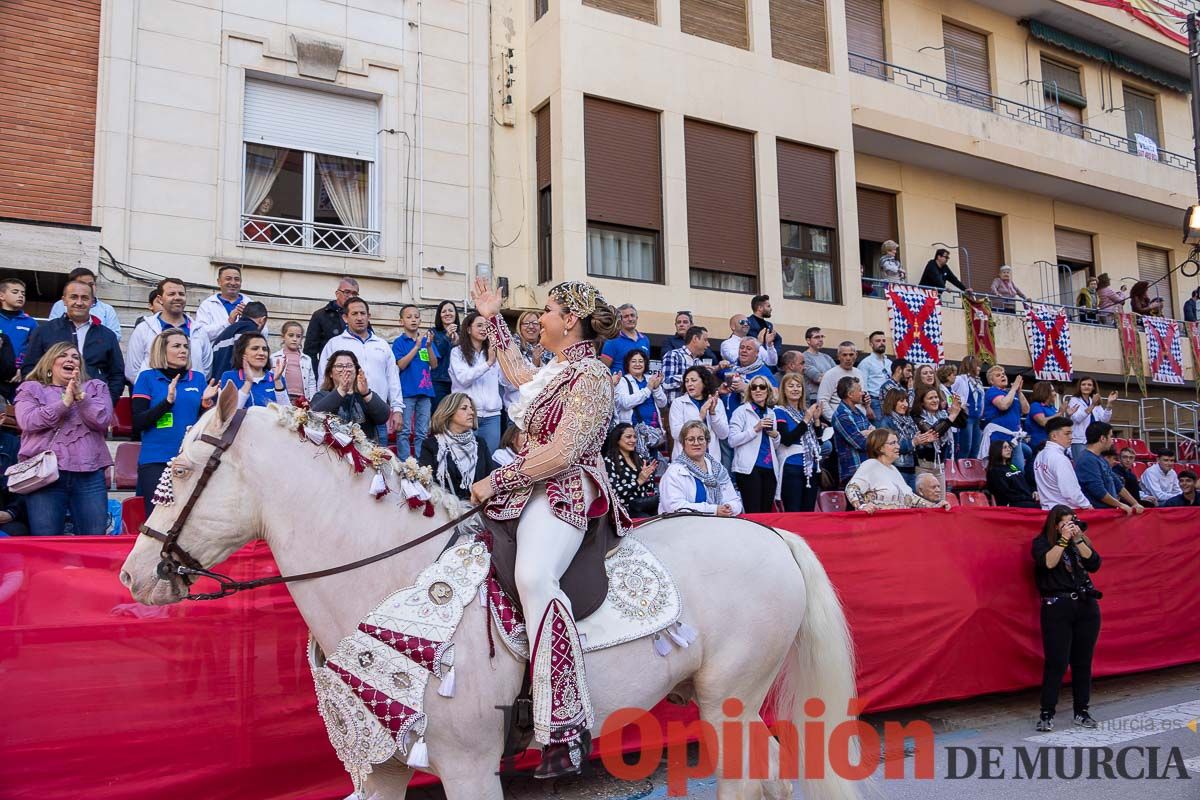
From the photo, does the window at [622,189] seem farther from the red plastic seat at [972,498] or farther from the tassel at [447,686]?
the tassel at [447,686]

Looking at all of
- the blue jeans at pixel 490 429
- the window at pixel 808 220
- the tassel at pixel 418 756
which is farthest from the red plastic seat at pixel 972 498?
the tassel at pixel 418 756

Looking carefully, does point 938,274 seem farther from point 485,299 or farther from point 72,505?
point 72,505

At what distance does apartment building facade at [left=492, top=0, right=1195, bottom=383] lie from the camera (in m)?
14.5

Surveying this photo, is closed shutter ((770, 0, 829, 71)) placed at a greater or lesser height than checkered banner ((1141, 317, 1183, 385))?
greater

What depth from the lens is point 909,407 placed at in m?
11.2

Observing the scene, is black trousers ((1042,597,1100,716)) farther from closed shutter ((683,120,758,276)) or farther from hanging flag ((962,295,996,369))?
hanging flag ((962,295,996,369))

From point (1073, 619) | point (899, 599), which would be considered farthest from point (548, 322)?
point (1073, 619)

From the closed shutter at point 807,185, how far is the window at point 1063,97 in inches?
345

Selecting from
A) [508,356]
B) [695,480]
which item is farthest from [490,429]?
[508,356]

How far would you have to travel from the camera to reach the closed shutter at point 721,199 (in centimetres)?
1546

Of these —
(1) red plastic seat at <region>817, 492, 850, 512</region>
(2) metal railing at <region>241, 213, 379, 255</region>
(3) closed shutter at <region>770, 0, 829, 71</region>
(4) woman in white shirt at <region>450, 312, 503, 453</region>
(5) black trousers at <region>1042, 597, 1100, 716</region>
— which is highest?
(3) closed shutter at <region>770, 0, 829, 71</region>

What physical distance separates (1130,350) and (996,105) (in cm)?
661

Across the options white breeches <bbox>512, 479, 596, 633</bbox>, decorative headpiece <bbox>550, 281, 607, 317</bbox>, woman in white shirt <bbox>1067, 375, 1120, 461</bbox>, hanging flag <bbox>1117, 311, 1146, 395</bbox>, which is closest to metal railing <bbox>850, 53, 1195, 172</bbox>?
hanging flag <bbox>1117, 311, 1146, 395</bbox>

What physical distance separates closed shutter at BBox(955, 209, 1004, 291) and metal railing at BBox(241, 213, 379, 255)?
13.9 metres
